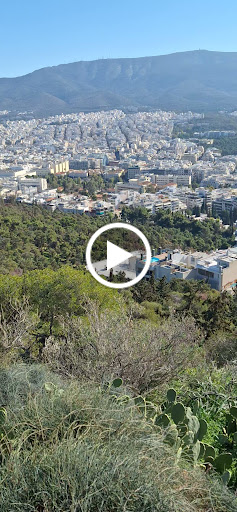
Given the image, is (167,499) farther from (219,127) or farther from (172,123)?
(172,123)

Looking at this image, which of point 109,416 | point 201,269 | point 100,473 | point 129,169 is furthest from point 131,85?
point 100,473

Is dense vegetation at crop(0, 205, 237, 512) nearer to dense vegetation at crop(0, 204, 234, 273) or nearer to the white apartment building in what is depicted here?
dense vegetation at crop(0, 204, 234, 273)

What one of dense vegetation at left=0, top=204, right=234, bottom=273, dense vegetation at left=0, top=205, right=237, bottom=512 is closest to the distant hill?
dense vegetation at left=0, top=204, right=234, bottom=273

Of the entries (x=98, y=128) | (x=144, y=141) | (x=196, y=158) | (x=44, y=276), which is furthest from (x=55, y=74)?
(x=44, y=276)

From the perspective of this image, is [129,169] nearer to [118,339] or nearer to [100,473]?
[118,339]

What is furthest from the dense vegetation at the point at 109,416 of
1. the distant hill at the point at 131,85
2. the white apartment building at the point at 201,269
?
the distant hill at the point at 131,85

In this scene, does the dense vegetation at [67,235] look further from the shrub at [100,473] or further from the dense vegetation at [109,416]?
the shrub at [100,473]
